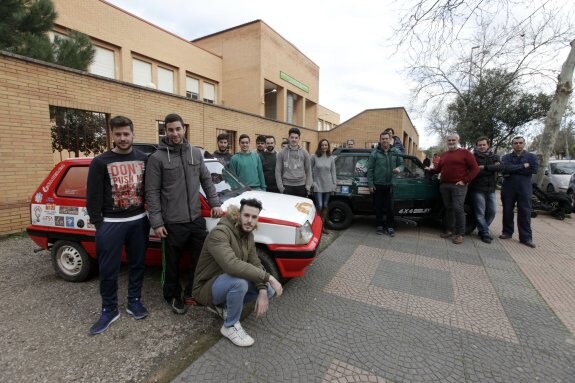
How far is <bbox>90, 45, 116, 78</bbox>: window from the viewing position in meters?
12.3

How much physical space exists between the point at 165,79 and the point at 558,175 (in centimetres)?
1825

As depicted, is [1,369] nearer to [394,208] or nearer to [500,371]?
[500,371]

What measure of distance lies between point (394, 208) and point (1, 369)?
19.2ft

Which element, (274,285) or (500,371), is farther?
(274,285)

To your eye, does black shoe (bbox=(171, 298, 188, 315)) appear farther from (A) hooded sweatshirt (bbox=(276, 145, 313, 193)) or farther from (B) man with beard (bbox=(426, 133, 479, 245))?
(B) man with beard (bbox=(426, 133, 479, 245))

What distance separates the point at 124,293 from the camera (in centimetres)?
328

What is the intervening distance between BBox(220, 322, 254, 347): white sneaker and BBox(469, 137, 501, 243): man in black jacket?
16.7ft

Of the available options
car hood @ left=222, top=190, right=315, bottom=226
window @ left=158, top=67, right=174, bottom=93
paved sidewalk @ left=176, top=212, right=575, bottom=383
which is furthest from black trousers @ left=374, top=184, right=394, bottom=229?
window @ left=158, top=67, right=174, bottom=93

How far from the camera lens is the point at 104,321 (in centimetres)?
260

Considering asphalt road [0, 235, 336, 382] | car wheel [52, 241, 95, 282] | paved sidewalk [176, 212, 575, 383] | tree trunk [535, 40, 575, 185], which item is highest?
tree trunk [535, 40, 575, 185]

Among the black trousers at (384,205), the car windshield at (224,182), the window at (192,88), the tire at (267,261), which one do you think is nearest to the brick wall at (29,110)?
the car windshield at (224,182)

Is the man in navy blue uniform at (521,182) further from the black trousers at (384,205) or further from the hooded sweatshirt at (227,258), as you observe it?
the hooded sweatshirt at (227,258)

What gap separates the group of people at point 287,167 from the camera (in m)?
4.61

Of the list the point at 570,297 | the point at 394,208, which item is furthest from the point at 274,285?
the point at 394,208
